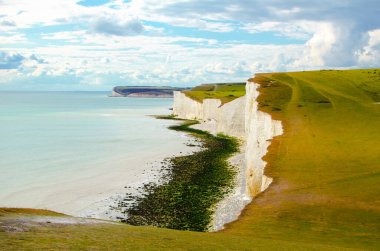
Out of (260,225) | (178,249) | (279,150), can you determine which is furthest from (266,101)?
(178,249)

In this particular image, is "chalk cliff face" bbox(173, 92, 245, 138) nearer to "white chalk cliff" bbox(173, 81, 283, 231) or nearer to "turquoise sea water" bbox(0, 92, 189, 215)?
"white chalk cliff" bbox(173, 81, 283, 231)

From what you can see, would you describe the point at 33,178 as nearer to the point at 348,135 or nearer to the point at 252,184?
the point at 252,184

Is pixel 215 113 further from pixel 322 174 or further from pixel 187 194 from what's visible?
pixel 322 174

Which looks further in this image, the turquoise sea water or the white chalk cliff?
the turquoise sea water

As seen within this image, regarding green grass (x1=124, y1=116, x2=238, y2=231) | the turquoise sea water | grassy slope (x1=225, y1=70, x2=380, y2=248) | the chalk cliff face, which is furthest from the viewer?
the chalk cliff face

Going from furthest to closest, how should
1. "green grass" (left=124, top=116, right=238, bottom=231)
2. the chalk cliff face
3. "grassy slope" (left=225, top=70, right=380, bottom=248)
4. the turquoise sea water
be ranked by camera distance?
the chalk cliff face < the turquoise sea water < "green grass" (left=124, top=116, right=238, bottom=231) < "grassy slope" (left=225, top=70, right=380, bottom=248)

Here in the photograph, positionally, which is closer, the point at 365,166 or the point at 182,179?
the point at 365,166

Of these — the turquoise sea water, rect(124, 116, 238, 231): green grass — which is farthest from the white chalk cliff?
the turquoise sea water
